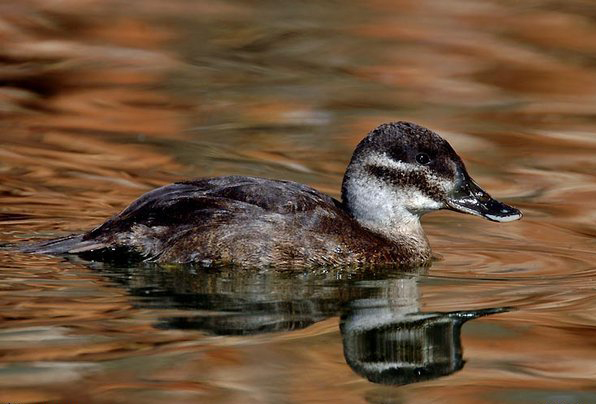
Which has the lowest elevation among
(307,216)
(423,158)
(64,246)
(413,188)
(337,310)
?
(337,310)

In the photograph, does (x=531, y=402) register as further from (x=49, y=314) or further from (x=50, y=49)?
(x=50, y=49)

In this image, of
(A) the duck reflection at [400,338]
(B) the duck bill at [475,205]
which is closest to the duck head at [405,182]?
(B) the duck bill at [475,205]

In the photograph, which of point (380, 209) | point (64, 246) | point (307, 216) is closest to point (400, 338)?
point (307, 216)

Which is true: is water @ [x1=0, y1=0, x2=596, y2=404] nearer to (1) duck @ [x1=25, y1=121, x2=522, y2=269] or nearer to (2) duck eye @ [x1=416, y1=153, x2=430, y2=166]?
(1) duck @ [x1=25, y1=121, x2=522, y2=269]

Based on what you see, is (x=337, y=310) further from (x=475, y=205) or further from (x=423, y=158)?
(x=475, y=205)

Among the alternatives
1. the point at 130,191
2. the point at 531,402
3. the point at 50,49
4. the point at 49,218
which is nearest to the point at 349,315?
the point at 531,402

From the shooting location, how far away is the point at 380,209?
25.1 feet

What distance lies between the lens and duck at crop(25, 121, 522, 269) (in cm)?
709

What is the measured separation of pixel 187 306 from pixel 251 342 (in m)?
0.70

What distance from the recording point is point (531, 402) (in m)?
5.27

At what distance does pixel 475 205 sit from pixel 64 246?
2.37 m

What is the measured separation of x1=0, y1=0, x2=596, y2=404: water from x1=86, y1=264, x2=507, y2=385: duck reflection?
0.02 m

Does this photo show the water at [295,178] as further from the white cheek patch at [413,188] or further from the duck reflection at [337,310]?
the white cheek patch at [413,188]

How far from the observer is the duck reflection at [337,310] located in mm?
5781
